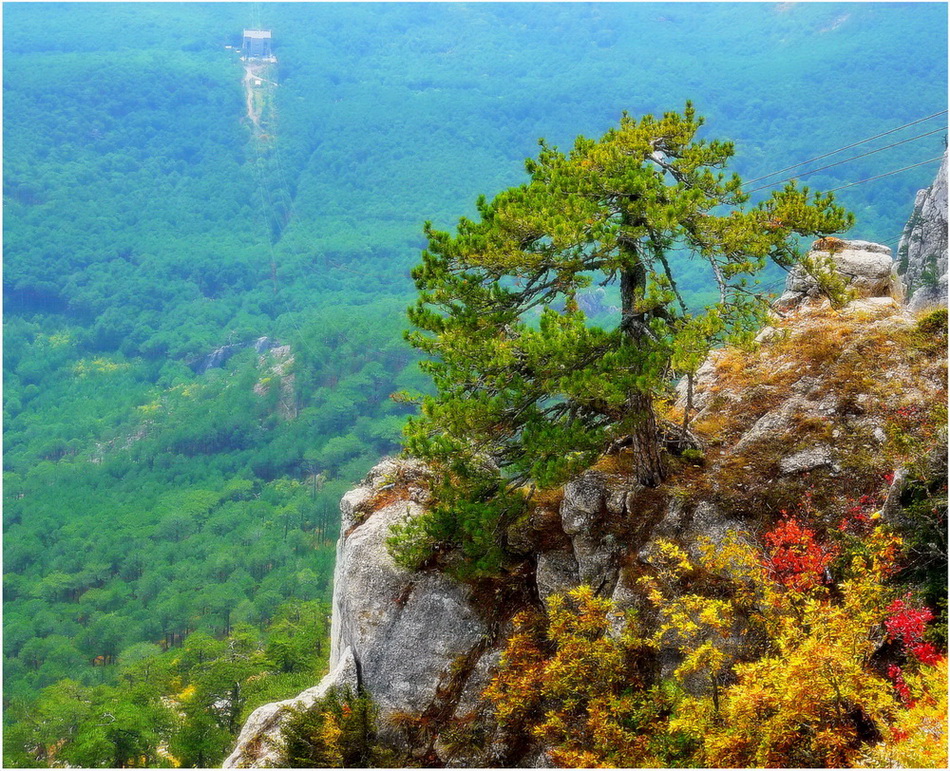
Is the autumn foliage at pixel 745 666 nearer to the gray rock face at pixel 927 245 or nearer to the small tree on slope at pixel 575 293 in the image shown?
the small tree on slope at pixel 575 293

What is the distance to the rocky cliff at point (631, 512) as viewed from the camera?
Result: 13125mm

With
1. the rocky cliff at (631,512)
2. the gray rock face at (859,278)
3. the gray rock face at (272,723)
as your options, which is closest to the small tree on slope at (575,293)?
the rocky cliff at (631,512)

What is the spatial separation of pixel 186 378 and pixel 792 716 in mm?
133512

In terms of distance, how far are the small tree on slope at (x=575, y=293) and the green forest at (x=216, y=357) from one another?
1.21m

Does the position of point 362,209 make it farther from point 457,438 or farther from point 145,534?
point 457,438

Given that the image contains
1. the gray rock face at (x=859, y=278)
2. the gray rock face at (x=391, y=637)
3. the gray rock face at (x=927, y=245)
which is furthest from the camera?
the gray rock face at (x=927, y=245)

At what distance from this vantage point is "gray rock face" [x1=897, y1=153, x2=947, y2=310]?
3668cm

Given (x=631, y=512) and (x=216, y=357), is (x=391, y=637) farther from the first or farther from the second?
(x=216, y=357)

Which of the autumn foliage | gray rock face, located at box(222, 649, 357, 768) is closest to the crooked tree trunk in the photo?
the autumn foliage

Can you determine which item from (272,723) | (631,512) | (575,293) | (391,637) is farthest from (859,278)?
(272,723)

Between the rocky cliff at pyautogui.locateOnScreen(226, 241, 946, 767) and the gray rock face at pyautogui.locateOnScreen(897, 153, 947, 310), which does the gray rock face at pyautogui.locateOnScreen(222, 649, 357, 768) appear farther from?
the gray rock face at pyautogui.locateOnScreen(897, 153, 947, 310)

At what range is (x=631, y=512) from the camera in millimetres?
13992

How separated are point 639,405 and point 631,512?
6.24 ft

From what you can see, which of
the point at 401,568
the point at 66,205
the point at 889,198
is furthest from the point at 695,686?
the point at 66,205
